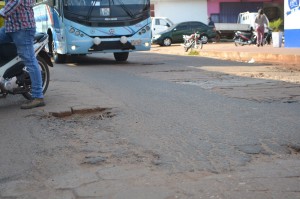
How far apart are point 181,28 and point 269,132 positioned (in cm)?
2608

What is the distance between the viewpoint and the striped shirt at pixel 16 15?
20.7 ft

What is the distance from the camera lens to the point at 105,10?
542 inches

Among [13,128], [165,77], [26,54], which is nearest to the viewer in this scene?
[13,128]

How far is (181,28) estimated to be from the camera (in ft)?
101

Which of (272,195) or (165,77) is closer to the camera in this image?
(272,195)

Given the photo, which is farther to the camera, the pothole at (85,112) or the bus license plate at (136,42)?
the bus license plate at (136,42)

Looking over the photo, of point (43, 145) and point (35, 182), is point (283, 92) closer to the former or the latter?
point (43, 145)

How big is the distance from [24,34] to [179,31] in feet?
80.9

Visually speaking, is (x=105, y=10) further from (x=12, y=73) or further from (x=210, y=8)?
(x=210, y=8)

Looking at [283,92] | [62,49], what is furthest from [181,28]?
[283,92]

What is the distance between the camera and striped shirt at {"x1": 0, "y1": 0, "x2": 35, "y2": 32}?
6.30 metres

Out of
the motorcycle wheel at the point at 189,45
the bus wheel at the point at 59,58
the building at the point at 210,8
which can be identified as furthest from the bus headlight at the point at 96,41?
the building at the point at 210,8

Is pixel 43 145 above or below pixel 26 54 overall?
below

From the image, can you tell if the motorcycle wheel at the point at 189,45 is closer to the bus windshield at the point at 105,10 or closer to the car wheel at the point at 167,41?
the car wheel at the point at 167,41
